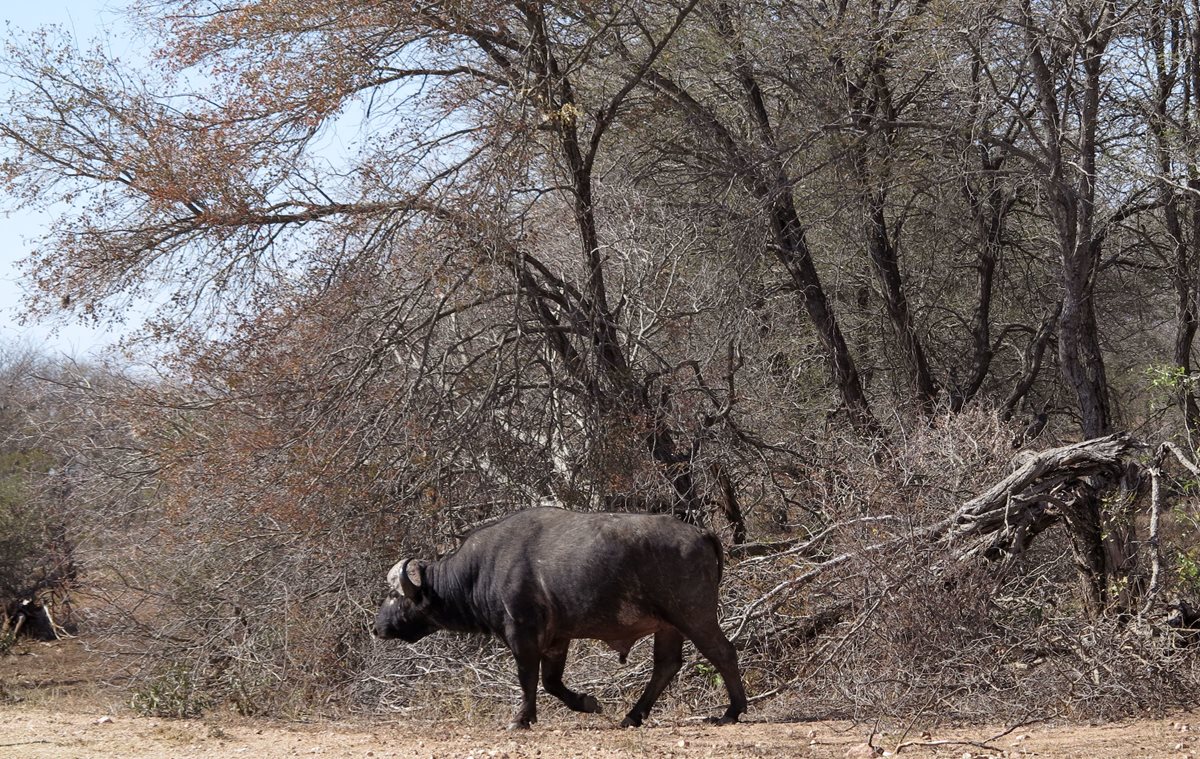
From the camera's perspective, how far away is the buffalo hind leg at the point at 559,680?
10.2m

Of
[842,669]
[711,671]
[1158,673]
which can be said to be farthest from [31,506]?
[1158,673]

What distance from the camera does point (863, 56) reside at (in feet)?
52.7

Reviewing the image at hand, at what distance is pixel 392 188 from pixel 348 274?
3.16 feet

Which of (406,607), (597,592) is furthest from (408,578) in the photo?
(597,592)

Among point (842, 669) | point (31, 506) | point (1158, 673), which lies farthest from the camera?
point (31, 506)

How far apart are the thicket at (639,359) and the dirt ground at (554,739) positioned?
26.6 inches

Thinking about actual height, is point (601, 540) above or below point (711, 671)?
above

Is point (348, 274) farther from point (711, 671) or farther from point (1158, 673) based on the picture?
point (1158, 673)

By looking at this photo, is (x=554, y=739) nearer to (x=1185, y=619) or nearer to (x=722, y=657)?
(x=722, y=657)

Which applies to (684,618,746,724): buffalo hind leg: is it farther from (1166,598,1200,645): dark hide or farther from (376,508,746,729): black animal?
(1166,598,1200,645): dark hide

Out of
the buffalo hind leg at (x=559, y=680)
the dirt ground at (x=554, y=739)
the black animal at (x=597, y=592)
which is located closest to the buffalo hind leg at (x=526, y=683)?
the black animal at (x=597, y=592)

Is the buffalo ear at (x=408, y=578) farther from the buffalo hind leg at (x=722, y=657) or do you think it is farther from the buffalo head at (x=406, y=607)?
the buffalo hind leg at (x=722, y=657)

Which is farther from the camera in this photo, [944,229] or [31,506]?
[31,506]

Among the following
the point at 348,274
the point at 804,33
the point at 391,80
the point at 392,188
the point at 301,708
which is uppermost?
the point at 804,33
